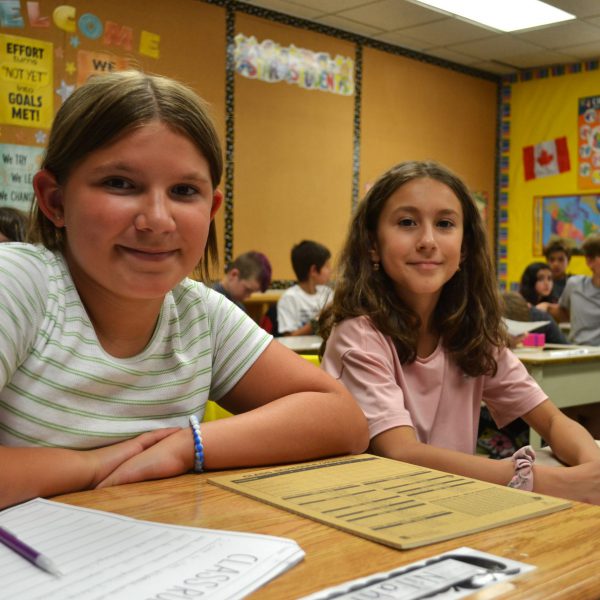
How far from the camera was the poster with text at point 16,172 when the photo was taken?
4.44 meters

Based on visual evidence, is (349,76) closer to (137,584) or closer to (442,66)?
(442,66)

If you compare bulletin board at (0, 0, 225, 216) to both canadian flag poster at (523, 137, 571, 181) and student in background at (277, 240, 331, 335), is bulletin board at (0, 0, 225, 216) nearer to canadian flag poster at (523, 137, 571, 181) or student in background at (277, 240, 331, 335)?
student in background at (277, 240, 331, 335)

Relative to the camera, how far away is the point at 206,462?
1.01 m

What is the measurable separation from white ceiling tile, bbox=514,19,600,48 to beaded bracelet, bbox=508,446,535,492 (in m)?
5.44

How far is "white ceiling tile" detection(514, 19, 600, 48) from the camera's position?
19.8 ft

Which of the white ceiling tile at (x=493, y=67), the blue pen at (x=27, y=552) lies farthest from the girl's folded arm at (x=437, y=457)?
the white ceiling tile at (x=493, y=67)

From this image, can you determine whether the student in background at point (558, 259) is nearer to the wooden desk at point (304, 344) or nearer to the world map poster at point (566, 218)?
the world map poster at point (566, 218)

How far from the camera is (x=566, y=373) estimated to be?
3.54 meters

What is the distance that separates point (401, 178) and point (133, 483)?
105 cm

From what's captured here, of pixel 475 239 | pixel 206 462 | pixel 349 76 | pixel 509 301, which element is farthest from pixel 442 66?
pixel 206 462

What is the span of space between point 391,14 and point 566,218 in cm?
270

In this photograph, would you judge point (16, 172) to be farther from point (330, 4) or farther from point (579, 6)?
point (579, 6)

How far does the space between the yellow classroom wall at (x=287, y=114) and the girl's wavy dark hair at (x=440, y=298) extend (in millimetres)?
3291

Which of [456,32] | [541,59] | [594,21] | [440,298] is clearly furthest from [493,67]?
[440,298]
